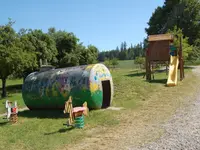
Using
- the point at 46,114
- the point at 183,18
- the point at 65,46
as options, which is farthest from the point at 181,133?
the point at 65,46

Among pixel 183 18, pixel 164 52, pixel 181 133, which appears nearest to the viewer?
pixel 181 133

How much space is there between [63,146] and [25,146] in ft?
4.43

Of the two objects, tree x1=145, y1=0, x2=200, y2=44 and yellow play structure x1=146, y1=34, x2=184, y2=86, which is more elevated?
tree x1=145, y1=0, x2=200, y2=44

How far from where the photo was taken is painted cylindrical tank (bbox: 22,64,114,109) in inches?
529

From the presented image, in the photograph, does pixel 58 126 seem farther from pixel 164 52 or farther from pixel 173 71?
pixel 164 52

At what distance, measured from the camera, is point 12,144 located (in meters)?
9.34

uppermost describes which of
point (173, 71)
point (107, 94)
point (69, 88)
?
point (173, 71)

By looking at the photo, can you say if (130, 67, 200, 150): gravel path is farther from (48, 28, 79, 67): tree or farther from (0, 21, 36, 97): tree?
(48, 28, 79, 67): tree

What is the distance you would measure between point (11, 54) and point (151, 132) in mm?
21189

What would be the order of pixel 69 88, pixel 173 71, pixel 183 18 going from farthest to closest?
pixel 183 18, pixel 173 71, pixel 69 88

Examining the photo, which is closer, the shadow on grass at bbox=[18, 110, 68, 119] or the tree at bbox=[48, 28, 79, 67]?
the shadow on grass at bbox=[18, 110, 68, 119]

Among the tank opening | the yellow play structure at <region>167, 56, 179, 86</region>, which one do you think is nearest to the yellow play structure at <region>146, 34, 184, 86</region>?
the yellow play structure at <region>167, 56, 179, 86</region>

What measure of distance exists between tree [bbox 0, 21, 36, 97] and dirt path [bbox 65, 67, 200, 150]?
1781cm

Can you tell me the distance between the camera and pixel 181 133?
9219 mm
